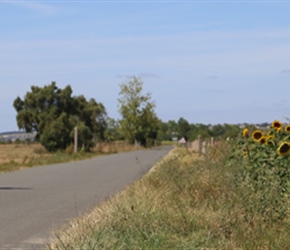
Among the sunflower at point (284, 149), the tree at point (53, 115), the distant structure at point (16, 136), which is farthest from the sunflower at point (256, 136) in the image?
the distant structure at point (16, 136)

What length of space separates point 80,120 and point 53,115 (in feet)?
37.0

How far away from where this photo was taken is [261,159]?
45.2 feet

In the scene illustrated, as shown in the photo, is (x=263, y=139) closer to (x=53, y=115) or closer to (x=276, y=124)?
(x=276, y=124)

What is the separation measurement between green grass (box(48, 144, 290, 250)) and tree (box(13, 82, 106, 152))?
4548 cm

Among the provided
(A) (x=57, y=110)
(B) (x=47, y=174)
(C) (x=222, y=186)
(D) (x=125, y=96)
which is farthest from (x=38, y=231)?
(D) (x=125, y=96)

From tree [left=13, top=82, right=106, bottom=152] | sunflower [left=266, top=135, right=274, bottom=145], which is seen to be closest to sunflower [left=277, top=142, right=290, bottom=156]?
A: sunflower [left=266, top=135, right=274, bottom=145]

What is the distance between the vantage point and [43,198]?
1756 cm

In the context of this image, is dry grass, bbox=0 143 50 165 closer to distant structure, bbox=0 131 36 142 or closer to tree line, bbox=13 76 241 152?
tree line, bbox=13 76 241 152

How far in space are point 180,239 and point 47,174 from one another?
17.8 metres

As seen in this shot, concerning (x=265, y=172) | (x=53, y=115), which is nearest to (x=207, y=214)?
(x=265, y=172)

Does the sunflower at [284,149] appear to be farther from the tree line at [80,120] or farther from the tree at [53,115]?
the tree at [53,115]

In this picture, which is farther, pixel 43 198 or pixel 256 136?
pixel 43 198

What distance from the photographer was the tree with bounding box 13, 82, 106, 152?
60625 millimetres

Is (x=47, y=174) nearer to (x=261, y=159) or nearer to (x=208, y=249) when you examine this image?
(x=261, y=159)
